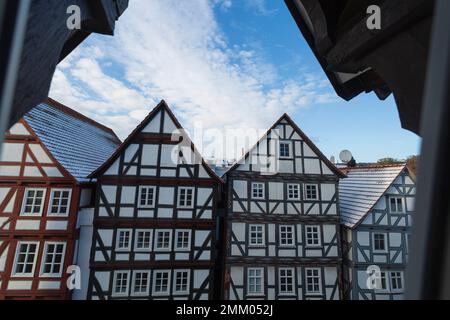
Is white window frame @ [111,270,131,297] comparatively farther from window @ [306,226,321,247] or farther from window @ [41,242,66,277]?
window @ [306,226,321,247]

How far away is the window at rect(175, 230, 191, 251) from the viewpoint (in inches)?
334

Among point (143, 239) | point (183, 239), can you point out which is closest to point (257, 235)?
point (183, 239)

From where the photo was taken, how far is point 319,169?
32.0 ft

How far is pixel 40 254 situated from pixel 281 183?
8.92m

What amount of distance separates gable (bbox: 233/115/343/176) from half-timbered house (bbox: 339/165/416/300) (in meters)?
2.00

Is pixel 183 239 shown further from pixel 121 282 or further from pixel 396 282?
pixel 396 282

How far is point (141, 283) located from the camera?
26.3 ft

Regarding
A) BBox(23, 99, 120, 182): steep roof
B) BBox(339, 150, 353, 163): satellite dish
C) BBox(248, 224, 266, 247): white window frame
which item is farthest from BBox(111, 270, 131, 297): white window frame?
BBox(339, 150, 353, 163): satellite dish

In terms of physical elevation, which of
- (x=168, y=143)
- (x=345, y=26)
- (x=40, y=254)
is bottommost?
(x=40, y=254)

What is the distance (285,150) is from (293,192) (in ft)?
5.88

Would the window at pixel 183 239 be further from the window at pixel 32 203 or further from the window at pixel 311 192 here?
the window at pixel 311 192

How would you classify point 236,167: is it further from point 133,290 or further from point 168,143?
point 133,290

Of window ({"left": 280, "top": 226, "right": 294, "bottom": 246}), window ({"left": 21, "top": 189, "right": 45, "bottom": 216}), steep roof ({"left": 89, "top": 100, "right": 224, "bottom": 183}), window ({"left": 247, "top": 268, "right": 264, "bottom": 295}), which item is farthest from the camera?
window ({"left": 280, "top": 226, "right": 294, "bottom": 246})
